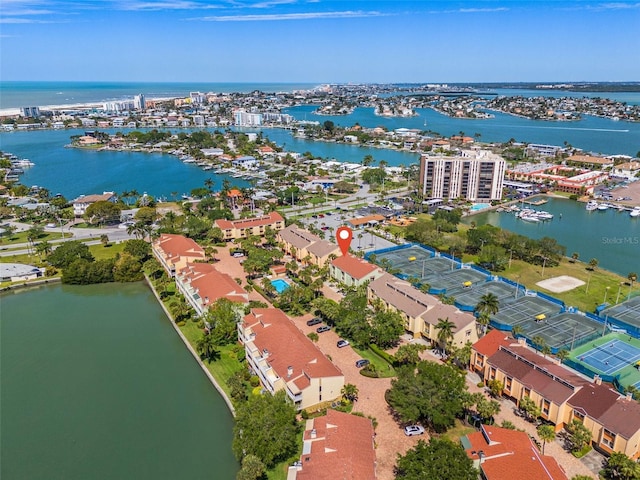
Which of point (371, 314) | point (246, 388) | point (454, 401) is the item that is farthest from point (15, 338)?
point (454, 401)

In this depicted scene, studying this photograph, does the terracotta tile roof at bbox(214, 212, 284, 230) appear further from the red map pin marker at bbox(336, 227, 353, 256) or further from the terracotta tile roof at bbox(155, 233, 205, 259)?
the red map pin marker at bbox(336, 227, 353, 256)

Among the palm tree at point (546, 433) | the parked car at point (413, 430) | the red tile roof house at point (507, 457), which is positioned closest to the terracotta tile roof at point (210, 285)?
the parked car at point (413, 430)

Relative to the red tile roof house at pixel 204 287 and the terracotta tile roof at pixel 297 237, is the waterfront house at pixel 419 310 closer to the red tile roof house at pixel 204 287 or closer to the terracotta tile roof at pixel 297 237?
the red tile roof house at pixel 204 287

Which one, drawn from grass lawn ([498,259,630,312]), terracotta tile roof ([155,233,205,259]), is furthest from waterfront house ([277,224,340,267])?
grass lawn ([498,259,630,312])

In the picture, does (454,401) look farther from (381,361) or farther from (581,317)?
(581,317)

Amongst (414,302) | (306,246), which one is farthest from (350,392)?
(306,246)

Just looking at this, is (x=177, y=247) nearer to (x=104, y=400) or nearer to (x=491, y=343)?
(x=104, y=400)
